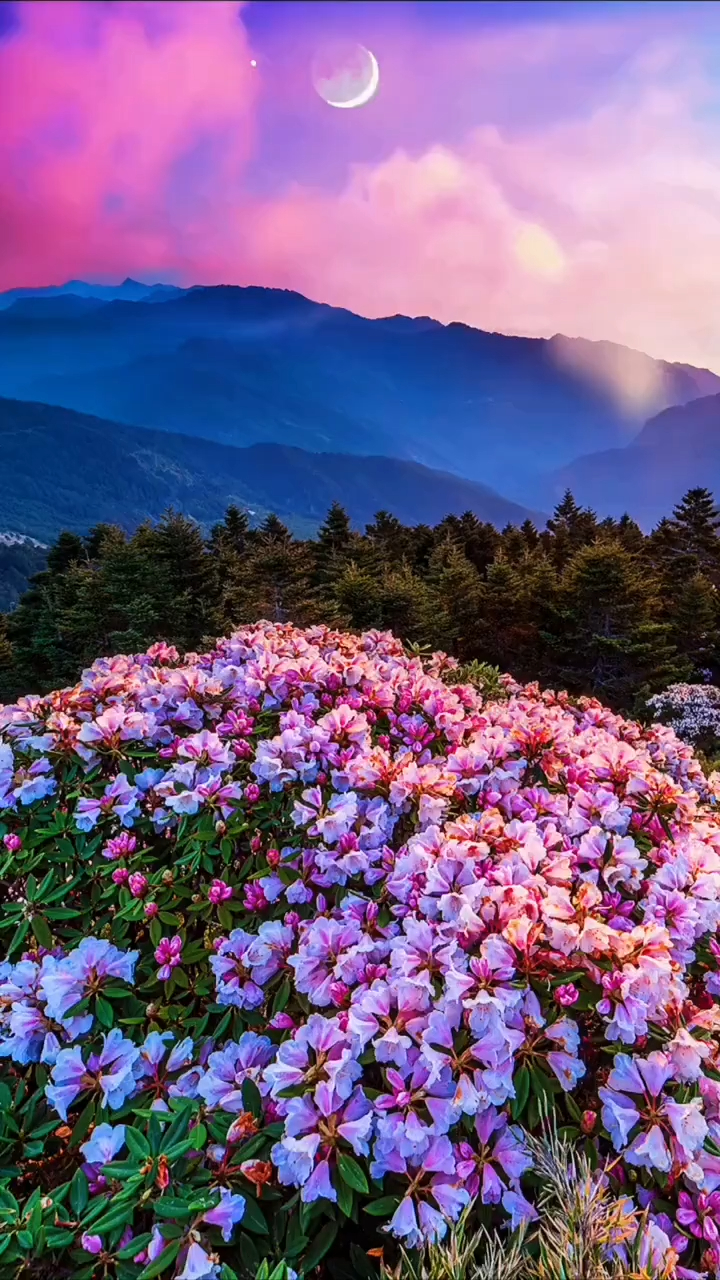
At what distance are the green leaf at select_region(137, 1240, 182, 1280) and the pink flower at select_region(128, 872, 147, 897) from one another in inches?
32.1

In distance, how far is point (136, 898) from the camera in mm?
1787

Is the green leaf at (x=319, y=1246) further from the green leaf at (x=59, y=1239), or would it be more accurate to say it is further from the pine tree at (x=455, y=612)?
the pine tree at (x=455, y=612)

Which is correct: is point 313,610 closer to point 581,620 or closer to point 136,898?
point 581,620

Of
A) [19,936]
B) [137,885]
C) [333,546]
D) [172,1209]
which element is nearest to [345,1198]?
[172,1209]

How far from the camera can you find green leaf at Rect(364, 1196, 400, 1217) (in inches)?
45.5

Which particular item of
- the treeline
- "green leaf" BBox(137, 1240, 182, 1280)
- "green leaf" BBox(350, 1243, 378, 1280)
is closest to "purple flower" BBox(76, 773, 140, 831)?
"green leaf" BBox(137, 1240, 182, 1280)

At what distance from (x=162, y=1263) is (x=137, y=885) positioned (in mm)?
843

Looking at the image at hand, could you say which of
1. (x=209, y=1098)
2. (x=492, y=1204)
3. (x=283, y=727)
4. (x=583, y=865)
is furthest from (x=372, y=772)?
(x=492, y=1204)

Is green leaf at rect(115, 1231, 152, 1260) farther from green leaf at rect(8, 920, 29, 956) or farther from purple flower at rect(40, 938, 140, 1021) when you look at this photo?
Answer: green leaf at rect(8, 920, 29, 956)

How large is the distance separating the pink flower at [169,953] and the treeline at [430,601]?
14.8 metres

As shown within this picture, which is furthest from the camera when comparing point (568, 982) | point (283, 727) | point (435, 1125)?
point (283, 727)

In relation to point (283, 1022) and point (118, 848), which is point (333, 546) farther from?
point (283, 1022)

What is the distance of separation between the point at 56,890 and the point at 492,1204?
126 cm

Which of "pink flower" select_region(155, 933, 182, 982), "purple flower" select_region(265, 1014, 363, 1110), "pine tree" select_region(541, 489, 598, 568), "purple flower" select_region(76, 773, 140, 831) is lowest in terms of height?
"pink flower" select_region(155, 933, 182, 982)
